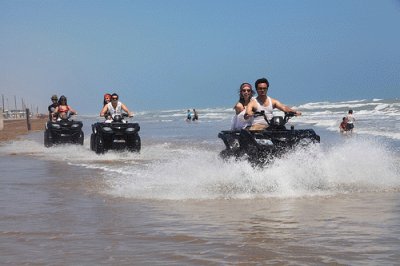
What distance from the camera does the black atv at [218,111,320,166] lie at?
868 cm

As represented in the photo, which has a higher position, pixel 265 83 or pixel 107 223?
pixel 265 83

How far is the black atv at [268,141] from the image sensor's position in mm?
8680

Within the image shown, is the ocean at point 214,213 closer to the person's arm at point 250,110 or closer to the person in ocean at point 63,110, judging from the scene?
the person's arm at point 250,110

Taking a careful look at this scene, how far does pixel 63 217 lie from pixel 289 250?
283 centimetres

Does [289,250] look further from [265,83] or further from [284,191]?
[265,83]

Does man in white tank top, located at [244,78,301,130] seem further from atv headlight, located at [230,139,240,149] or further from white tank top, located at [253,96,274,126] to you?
atv headlight, located at [230,139,240,149]

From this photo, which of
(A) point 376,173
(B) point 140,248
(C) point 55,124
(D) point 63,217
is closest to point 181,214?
(D) point 63,217

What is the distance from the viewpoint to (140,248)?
517cm

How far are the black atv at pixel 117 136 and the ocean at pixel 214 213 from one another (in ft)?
15.7

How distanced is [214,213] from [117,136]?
10.2 m

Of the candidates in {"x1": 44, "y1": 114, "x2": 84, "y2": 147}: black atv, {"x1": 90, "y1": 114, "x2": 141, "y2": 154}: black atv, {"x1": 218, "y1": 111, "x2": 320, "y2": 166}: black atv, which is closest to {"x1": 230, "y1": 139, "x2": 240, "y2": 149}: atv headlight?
{"x1": 218, "y1": 111, "x2": 320, "y2": 166}: black atv

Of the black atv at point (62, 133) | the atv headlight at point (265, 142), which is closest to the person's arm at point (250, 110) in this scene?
the atv headlight at point (265, 142)

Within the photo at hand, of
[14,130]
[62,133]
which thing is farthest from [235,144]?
[14,130]

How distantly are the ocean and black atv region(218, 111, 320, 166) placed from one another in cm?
13
